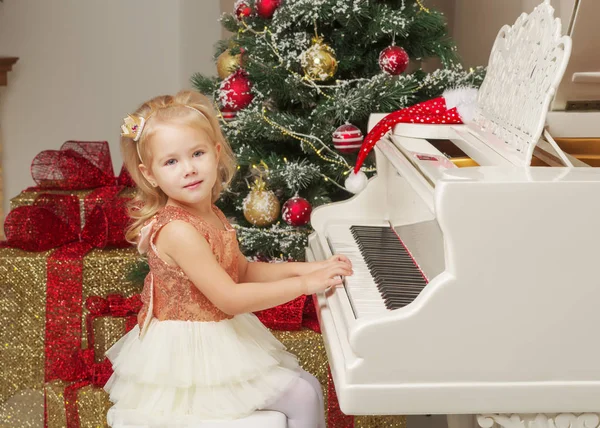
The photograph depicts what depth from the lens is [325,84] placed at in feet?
9.68

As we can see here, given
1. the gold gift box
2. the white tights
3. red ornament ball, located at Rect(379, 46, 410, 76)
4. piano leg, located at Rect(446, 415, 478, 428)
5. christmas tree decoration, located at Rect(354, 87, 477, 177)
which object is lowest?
the gold gift box

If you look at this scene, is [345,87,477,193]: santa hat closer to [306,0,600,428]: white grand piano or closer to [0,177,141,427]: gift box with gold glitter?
[306,0,600,428]: white grand piano

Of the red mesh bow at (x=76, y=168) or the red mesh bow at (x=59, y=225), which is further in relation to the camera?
the red mesh bow at (x=76, y=168)

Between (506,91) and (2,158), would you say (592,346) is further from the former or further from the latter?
(2,158)

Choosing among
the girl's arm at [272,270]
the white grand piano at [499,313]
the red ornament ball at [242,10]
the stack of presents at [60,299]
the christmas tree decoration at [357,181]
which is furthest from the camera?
the red ornament ball at [242,10]

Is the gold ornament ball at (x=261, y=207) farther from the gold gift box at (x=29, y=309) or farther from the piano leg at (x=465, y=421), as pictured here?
the piano leg at (x=465, y=421)

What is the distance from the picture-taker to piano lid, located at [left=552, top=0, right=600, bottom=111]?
2.41 meters

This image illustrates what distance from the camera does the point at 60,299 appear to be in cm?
305

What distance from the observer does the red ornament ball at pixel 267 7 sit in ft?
9.68

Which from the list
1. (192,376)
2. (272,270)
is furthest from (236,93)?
(192,376)

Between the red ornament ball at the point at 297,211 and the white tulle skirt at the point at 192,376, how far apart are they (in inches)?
35.2

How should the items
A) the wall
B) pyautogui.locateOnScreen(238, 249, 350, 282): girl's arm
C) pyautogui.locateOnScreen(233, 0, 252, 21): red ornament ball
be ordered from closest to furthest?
pyautogui.locateOnScreen(238, 249, 350, 282): girl's arm → pyautogui.locateOnScreen(233, 0, 252, 21): red ornament ball → the wall

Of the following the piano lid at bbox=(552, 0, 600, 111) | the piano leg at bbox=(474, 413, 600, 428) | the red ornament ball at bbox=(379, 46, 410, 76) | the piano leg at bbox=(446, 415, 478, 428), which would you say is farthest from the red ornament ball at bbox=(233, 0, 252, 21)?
the piano leg at bbox=(474, 413, 600, 428)

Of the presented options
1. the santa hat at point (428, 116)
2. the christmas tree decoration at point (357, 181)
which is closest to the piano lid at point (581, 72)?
the santa hat at point (428, 116)
